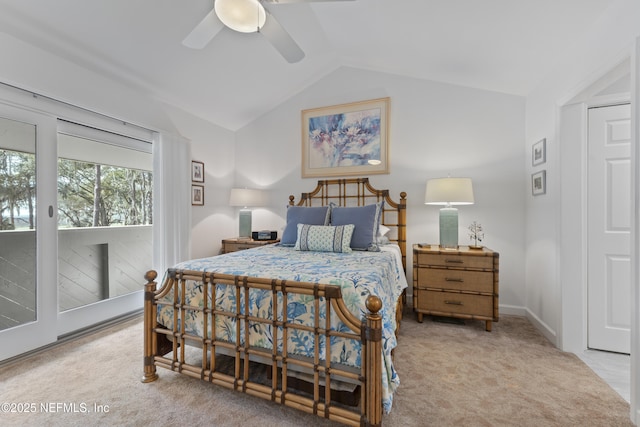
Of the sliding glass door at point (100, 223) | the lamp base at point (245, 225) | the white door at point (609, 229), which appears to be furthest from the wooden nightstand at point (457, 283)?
the sliding glass door at point (100, 223)

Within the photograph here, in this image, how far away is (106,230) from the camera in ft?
9.82

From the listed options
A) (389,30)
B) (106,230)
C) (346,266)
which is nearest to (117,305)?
(106,230)

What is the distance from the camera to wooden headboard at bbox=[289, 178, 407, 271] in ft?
A: 11.3

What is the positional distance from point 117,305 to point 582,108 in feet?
15.2

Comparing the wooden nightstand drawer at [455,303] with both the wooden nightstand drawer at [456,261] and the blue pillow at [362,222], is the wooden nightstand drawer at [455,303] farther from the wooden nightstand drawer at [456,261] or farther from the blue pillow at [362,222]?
the blue pillow at [362,222]

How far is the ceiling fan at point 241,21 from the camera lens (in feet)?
5.59

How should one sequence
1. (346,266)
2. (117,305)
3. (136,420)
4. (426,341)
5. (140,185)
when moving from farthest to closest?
1. (140,185)
2. (117,305)
3. (426,341)
4. (346,266)
5. (136,420)

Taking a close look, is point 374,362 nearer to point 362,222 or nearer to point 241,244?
point 362,222

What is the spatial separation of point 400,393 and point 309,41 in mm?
3338

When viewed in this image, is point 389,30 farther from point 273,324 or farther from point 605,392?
point 605,392

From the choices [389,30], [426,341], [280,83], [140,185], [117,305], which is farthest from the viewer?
[280,83]

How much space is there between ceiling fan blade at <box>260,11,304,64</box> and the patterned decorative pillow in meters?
1.48

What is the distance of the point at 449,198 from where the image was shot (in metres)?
2.86

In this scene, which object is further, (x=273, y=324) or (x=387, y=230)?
(x=387, y=230)
